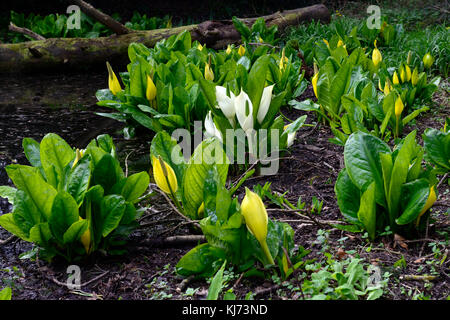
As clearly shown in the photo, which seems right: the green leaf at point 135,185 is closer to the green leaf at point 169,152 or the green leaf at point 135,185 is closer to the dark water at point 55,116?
the green leaf at point 169,152

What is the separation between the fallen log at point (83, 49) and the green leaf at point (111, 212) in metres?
4.62

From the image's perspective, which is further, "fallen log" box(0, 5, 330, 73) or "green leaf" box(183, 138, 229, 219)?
"fallen log" box(0, 5, 330, 73)

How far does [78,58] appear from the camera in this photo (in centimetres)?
611

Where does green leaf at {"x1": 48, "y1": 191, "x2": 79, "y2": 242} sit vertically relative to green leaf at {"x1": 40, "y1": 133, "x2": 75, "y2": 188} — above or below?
below

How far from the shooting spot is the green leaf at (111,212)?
1.85 m

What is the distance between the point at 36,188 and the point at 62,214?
5.2 inches

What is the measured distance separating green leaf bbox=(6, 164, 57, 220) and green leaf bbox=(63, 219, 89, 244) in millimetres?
107

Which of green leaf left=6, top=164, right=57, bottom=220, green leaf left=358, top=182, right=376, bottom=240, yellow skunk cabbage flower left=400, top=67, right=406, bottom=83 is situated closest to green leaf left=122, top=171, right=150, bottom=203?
green leaf left=6, top=164, right=57, bottom=220

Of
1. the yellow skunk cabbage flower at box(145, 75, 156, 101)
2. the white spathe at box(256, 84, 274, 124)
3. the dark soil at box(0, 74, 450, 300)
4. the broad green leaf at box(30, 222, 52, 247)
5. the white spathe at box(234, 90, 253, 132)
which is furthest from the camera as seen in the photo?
the yellow skunk cabbage flower at box(145, 75, 156, 101)

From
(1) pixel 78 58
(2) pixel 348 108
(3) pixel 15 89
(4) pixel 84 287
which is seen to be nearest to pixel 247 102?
(2) pixel 348 108

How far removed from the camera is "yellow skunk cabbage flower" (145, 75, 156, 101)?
3.14 m

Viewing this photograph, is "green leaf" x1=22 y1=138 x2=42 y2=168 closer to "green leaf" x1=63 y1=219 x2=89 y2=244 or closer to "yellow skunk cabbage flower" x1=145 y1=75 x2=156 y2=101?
"green leaf" x1=63 y1=219 x2=89 y2=244

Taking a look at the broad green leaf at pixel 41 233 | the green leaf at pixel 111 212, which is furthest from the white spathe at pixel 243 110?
the broad green leaf at pixel 41 233
